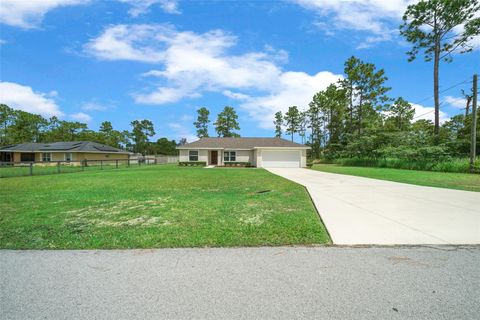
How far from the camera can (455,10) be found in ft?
64.3

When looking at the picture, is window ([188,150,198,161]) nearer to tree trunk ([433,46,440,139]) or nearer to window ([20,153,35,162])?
window ([20,153,35,162])

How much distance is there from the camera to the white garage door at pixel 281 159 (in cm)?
2639

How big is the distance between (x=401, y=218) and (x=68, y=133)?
66.1m

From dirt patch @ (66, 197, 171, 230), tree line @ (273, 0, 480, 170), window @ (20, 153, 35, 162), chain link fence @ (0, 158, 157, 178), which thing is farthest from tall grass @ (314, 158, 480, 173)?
window @ (20, 153, 35, 162)

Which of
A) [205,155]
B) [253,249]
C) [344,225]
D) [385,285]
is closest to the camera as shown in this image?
[385,285]

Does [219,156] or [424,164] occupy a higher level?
[219,156]

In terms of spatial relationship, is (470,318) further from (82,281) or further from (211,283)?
(82,281)

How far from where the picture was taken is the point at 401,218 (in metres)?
4.85

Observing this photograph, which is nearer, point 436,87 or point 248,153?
point 436,87

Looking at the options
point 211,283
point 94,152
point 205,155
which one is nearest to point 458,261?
point 211,283

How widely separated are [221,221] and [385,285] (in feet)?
9.36

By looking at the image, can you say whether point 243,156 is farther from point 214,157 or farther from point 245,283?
point 245,283

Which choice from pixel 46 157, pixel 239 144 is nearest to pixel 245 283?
pixel 239 144

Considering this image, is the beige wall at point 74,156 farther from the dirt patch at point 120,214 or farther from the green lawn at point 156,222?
the dirt patch at point 120,214
